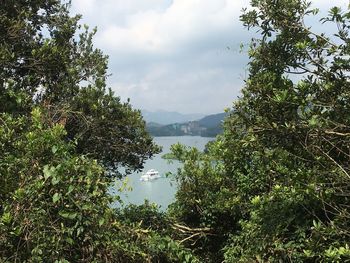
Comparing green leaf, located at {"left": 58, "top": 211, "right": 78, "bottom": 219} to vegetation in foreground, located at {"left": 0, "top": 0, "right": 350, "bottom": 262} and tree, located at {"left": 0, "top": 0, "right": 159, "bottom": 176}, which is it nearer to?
vegetation in foreground, located at {"left": 0, "top": 0, "right": 350, "bottom": 262}

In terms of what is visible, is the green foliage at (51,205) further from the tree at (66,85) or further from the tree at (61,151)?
the tree at (66,85)

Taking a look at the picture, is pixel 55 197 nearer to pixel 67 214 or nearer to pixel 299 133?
pixel 67 214

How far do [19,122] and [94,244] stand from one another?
2.70m

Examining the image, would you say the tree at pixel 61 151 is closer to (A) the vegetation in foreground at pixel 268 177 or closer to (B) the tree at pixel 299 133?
(A) the vegetation in foreground at pixel 268 177

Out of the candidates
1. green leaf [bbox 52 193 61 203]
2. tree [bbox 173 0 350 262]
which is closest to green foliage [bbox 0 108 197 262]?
green leaf [bbox 52 193 61 203]

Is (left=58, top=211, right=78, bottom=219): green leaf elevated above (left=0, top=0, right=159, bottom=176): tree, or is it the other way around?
(left=0, top=0, right=159, bottom=176): tree

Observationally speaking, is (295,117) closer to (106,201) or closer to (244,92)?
(244,92)

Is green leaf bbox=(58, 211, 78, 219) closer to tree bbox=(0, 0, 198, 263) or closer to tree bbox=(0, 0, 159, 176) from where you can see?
tree bbox=(0, 0, 198, 263)

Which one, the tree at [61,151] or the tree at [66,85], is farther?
the tree at [66,85]

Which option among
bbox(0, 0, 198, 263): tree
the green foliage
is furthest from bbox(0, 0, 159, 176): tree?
the green foliage

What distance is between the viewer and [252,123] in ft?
16.0

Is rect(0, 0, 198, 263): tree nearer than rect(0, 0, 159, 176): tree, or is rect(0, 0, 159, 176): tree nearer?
rect(0, 0, 198, 263): tree

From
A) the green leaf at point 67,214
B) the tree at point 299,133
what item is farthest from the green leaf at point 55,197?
the tree at point 299,133

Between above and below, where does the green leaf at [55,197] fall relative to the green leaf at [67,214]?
above
